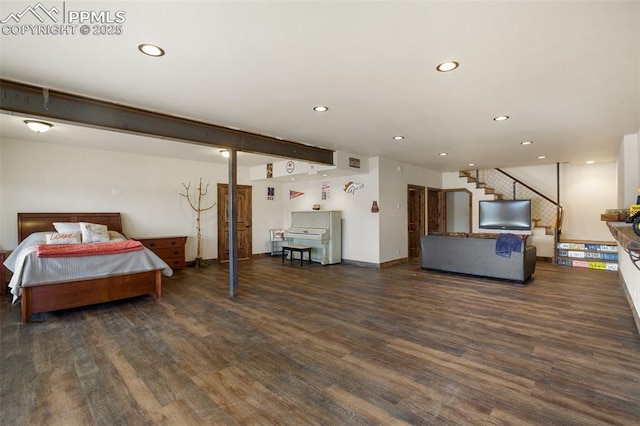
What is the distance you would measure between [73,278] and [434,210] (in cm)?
870

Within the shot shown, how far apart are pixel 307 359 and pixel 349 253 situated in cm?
494

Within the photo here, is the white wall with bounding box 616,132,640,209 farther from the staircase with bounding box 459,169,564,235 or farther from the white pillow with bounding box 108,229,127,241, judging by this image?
the white pillow with bounding box 108,229,127,241

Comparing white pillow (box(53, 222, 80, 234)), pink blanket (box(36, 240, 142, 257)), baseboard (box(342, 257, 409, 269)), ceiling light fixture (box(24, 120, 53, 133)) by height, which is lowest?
baseboard (box(342, 257, 409, 269))

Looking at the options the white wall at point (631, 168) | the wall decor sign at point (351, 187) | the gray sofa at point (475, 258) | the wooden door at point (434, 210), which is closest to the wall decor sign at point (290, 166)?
the wall decor sign at point (351, 187)

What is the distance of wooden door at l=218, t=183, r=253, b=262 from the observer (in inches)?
310

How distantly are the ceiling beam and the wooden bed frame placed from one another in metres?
→ 2.17

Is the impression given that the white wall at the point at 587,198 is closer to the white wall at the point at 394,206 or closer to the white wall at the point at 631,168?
the white wall at the point at 631,168

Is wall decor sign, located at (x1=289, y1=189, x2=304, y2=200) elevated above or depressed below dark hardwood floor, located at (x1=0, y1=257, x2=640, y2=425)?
above

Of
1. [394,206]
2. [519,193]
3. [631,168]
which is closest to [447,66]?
[631,168]

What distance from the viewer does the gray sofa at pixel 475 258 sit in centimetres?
538

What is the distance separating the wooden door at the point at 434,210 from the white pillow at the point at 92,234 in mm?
7897

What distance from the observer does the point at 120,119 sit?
11.6 ft

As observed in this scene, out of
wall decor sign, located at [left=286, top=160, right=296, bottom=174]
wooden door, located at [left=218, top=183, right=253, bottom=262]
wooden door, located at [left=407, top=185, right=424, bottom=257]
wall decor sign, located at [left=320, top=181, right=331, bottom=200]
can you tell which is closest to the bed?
wooden door, located at [left=218, top=183, right=253, bottom=262]

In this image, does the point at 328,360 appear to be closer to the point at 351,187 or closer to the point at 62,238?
the point at 62,238
